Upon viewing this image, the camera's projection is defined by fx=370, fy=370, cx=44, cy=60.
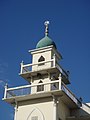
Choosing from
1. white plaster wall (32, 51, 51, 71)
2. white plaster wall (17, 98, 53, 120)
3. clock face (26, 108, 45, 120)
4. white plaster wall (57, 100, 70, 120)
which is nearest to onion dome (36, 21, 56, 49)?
white plaster wall (32, 51, 51, 71)

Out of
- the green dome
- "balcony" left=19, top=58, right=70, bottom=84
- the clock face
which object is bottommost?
the clock face

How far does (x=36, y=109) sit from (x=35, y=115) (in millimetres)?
559

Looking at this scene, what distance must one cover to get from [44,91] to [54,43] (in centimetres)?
679

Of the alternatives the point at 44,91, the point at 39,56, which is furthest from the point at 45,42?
the point at 44,91

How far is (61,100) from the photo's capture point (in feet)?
109

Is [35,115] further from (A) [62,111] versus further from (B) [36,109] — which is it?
(A) [62,111]

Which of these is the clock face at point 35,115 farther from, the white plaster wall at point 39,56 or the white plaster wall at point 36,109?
the white plaster wall at point 39,56

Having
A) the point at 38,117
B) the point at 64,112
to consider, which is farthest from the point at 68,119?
the point at 38,117

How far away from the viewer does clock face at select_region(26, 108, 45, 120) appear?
105 feet

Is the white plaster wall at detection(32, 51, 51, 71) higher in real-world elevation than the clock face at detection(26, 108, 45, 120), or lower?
higher

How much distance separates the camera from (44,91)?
3222 cm

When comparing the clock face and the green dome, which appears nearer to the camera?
the clock face

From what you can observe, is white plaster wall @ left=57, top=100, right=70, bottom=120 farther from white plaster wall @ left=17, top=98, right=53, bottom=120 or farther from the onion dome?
the onion dome

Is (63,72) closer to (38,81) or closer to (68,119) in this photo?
(38,81)
